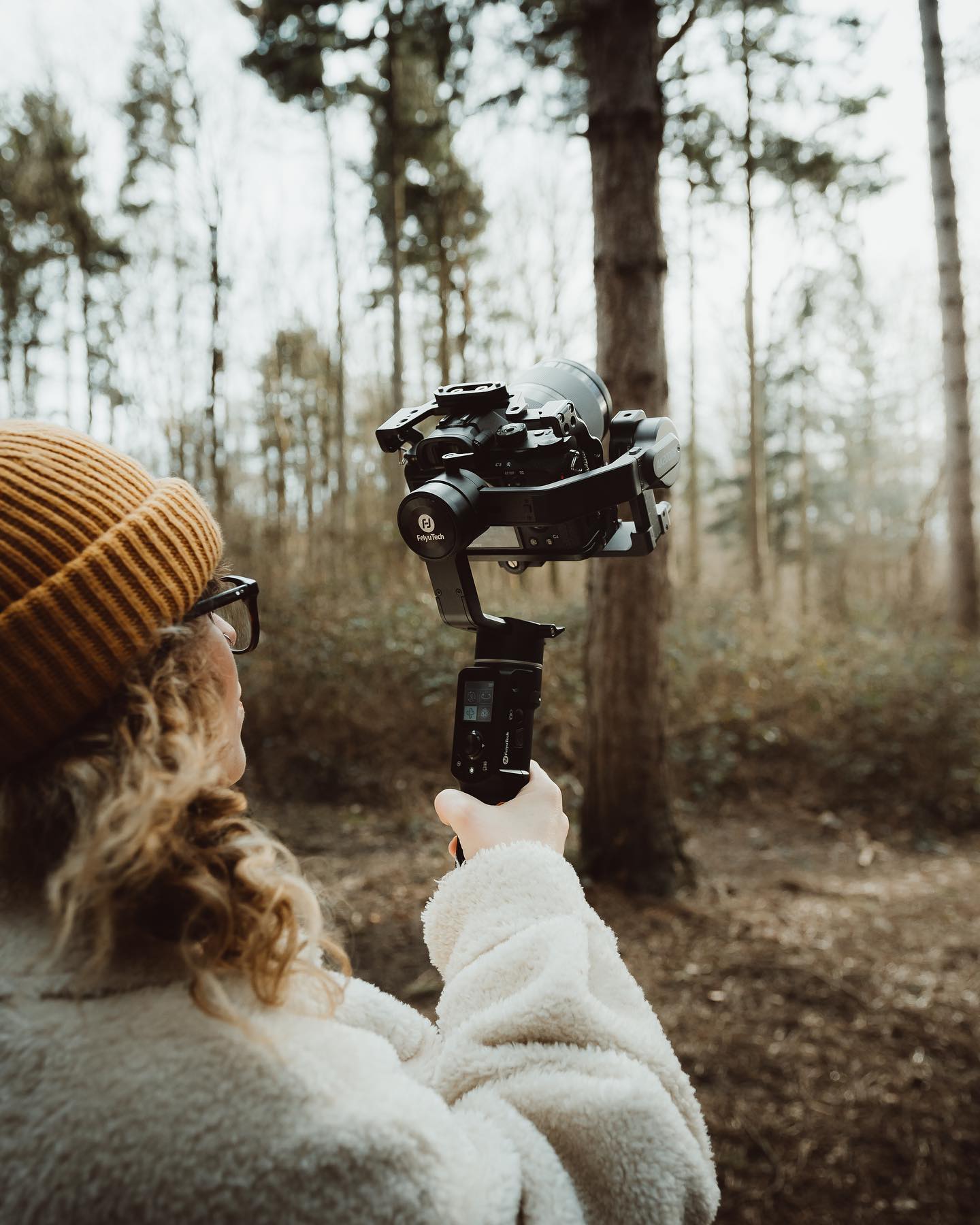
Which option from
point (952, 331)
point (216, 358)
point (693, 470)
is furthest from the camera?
point (693, 470)

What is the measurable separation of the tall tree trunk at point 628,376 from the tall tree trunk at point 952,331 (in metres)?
6.27

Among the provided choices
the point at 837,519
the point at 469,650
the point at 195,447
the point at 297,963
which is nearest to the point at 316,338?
the point at 195,447

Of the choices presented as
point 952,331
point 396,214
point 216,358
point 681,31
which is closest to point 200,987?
point 681,31

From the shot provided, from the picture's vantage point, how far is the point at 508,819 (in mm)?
1278

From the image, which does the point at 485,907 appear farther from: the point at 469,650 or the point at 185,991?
the point at 469,650

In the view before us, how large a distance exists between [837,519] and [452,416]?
Answer: 67.4 ft

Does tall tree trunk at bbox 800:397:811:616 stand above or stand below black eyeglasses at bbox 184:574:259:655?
above

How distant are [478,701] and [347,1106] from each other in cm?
72

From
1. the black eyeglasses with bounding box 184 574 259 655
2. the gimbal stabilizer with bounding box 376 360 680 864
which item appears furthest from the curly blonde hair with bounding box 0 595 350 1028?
the gimbal stabilizer with bounding box 376 360 680 864

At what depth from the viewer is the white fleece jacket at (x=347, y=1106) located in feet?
2.27

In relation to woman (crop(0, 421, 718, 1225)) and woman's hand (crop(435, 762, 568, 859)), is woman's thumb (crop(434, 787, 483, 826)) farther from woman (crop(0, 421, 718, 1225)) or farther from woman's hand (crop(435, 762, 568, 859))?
woman (crop(0, 421, 718, 1225))

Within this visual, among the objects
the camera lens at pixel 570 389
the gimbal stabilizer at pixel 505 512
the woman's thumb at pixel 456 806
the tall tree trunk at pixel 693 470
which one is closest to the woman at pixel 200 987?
the woman's thumb at pixel 456 806

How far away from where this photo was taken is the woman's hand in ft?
4.13

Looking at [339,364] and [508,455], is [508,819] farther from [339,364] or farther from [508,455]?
[339,364]
